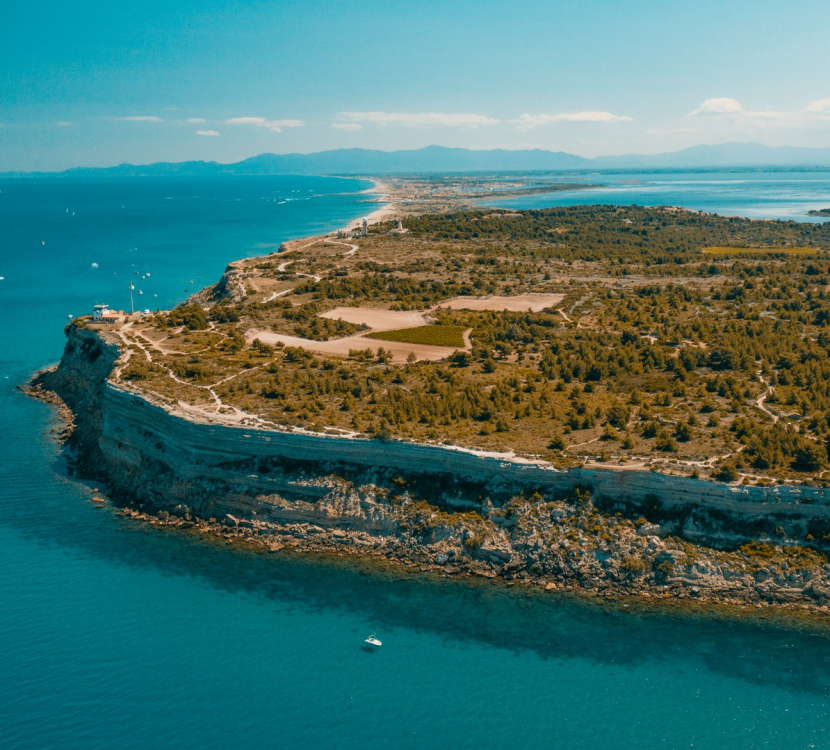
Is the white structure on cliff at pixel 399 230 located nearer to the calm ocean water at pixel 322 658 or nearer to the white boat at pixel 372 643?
the calm ocean water at pixel 322 658

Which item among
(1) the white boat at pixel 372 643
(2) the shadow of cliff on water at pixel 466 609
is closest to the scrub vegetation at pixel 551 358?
(2) the shadow of cliff on water at pixel 466 609

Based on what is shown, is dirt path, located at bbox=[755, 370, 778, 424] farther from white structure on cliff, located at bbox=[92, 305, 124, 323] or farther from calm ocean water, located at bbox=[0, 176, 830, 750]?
white structure on cliff, located at bbox=[92, 305, 124, 323]

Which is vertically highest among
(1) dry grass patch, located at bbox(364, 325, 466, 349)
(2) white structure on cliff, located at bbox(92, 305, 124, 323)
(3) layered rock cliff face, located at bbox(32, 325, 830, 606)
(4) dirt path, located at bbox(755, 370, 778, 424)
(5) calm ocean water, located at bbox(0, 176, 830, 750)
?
(2) white structure on cliff, located at bbox(92, 305, 124, 323)

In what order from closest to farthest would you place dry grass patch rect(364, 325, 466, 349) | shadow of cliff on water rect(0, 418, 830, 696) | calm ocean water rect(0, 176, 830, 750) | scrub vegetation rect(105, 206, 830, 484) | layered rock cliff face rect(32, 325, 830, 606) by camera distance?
calm ocean water rect(0, 176, 830, 750)
shadow of cliff on water rect(0, 418, 830, 696)
layered rock cliff face rect(32, 325, 830, 606)
scrub vegetation rect(105, 206, 830, 484)
dry grass patch rect(364, 325, 466, 349)

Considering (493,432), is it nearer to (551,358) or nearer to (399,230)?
(551,358)

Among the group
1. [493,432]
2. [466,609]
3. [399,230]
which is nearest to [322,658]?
[466,609]

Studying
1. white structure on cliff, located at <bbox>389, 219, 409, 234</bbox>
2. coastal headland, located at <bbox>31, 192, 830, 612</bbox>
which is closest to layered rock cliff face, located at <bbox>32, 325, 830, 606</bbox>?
coastal headland, located at <bbox>31, 192, 830, 612</bbox>
